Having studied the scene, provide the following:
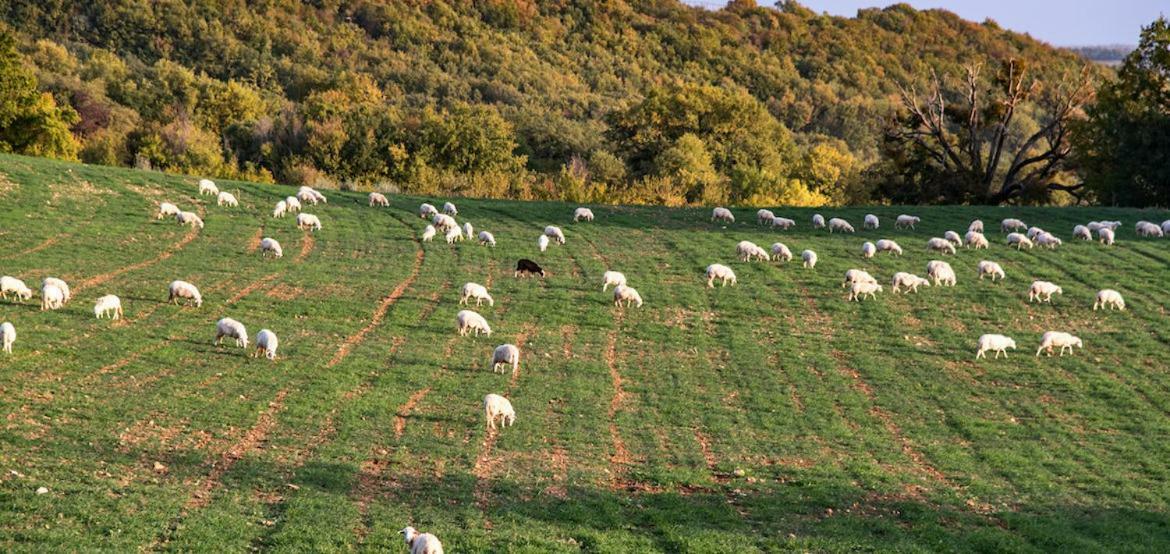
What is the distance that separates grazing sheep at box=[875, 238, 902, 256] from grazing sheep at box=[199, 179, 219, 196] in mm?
30494

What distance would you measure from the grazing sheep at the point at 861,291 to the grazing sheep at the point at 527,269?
1040 cm

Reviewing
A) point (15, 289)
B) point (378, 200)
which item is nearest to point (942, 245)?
point (378, 200)

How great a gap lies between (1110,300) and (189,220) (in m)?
34.2

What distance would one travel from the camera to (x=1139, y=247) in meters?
45.8

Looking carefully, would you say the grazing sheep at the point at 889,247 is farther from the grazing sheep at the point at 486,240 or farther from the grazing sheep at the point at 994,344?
the grazing sheep at the point at 486,240

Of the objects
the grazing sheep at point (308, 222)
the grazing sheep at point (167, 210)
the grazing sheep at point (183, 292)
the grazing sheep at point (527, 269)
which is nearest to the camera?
the grazing sheep at point (183, 292)

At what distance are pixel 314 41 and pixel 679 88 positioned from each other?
67.7 meters

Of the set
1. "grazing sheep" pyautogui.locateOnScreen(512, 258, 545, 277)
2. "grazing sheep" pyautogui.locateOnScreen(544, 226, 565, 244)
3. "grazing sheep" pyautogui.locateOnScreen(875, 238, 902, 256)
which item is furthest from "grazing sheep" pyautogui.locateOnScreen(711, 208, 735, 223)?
"grazing sheep" pyautogui.locateOnScreen(512, 258, 545, 277)

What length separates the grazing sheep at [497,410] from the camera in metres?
22.1

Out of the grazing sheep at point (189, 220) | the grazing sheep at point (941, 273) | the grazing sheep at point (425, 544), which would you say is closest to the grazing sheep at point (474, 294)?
the grazing sheep at point (941, 273)

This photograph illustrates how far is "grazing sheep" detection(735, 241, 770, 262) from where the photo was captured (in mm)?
43000

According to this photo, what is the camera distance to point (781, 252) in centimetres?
4297

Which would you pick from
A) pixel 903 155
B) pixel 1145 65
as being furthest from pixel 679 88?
pixel 1145 65

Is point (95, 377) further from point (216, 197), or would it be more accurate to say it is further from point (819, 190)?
point (819, 190)
